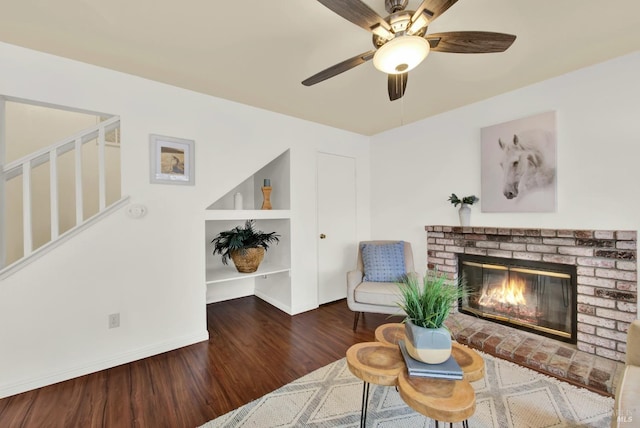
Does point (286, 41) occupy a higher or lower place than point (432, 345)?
higher

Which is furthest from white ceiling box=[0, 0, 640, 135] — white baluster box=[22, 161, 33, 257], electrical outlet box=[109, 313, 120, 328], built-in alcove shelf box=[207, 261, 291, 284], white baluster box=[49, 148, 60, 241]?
electrical outlet box=[109, 313, 120, 328]

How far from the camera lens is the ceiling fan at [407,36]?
1.18m

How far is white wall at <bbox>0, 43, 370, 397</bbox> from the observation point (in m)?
1.84

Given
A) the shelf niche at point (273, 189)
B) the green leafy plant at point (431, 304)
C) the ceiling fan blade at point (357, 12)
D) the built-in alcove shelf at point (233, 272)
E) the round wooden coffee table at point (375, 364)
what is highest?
the ceiling fan blade at point (357, 12)

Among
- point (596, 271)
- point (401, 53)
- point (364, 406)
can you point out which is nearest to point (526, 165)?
point (596, 271)

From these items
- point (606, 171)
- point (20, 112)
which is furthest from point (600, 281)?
point (20, 112)

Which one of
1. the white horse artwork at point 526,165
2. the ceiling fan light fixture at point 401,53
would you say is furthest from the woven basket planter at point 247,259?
the white horse artwork at point 526,165

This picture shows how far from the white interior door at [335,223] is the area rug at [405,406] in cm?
163

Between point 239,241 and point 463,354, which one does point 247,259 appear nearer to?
point 239,241

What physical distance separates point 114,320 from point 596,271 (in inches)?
152

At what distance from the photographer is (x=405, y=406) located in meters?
1.63

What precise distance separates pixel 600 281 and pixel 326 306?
260 centimetres

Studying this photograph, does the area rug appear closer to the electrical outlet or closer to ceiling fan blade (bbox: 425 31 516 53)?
the electrical outlet

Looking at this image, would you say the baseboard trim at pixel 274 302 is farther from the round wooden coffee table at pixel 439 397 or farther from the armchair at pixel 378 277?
the round wooden coffee table at pixel 439 397
